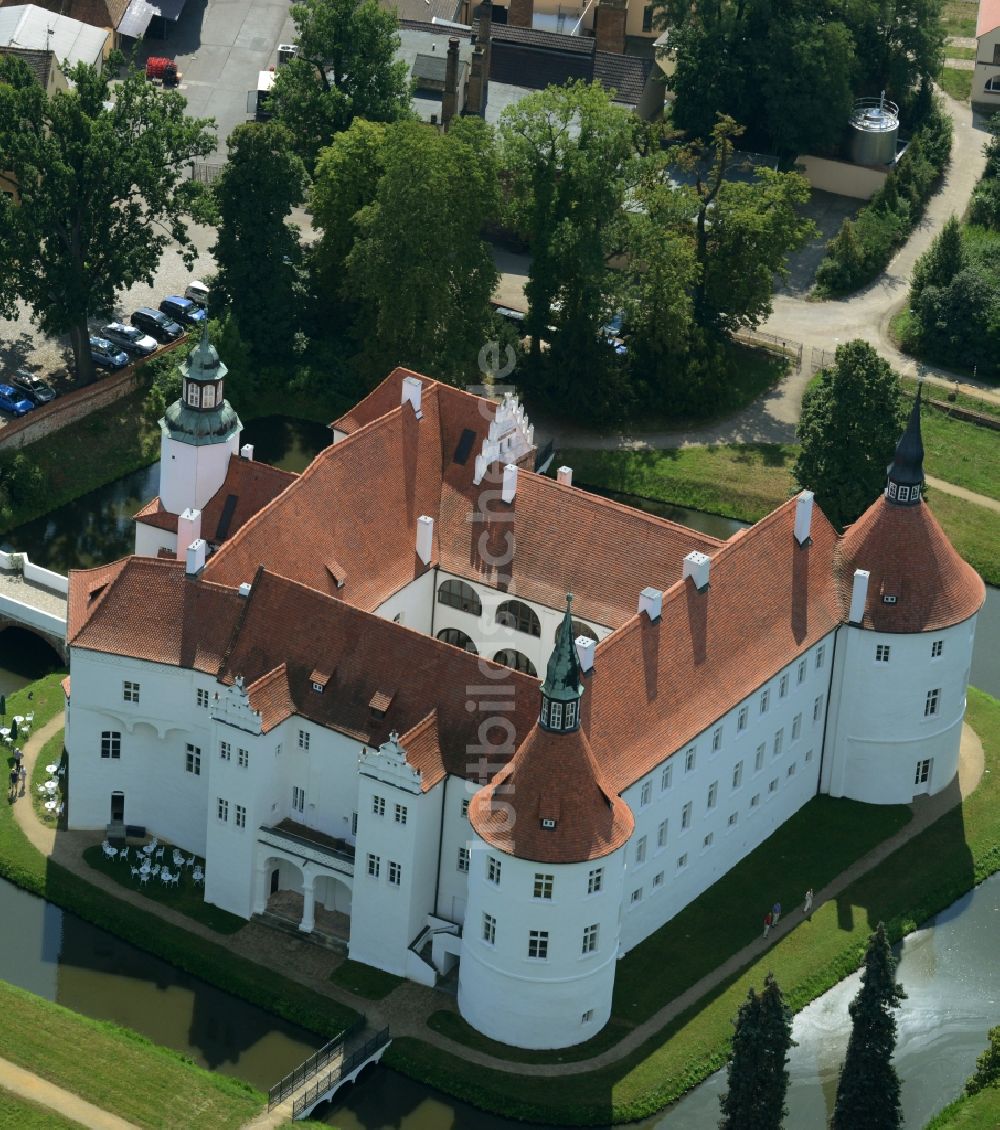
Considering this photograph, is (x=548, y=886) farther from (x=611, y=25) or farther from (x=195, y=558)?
(x=611, y=25)

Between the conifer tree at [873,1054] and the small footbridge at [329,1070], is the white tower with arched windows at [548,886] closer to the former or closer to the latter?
the small footbridge at [329,1070]

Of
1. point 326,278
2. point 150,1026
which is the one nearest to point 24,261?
point 326,278

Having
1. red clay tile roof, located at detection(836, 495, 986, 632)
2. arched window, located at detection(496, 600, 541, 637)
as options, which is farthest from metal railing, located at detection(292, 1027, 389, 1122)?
red clay tile roof, located at detection(836, 495, 986, 632)

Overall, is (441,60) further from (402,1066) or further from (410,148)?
(402,1066)

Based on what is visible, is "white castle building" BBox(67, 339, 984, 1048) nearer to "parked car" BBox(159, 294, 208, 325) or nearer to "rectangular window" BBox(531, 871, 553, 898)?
"rectangular window" BBox(531, 871, 553, 898)

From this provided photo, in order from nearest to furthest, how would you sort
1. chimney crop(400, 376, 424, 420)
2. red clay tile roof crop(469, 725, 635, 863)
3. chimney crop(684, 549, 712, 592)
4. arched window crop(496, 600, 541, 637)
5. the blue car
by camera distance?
red clay tile roof crop(469, 725, 635, 863) < chimney crop(684, 549, 712, 592) < arched window crop(496, 600, 541, 637) < chimney crop(400, 376, 424, 420) < the blue car

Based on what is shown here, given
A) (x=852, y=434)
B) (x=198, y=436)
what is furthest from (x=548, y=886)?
(x=852, y=434)
